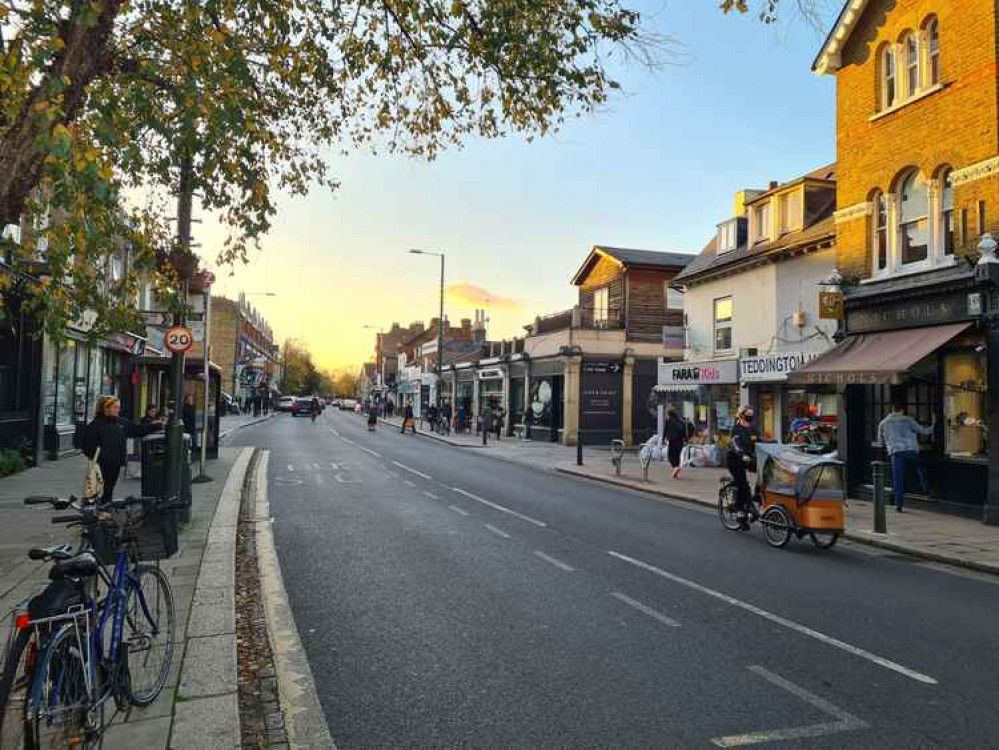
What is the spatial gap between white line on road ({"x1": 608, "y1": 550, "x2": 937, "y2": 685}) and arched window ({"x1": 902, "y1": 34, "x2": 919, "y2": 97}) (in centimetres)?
1227

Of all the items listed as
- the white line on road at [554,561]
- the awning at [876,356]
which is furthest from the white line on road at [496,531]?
the awning at [876,356]

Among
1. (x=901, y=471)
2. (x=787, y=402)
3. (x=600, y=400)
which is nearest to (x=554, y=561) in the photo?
(x=901, y=471)

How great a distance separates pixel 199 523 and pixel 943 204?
14.4 metres

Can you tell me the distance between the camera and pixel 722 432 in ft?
78.7

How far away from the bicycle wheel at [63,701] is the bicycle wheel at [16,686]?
0.16ft

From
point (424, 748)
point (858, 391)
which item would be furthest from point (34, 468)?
point (858, 391)

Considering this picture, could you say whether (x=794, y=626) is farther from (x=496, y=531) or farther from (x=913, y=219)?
(x=913, y=219)

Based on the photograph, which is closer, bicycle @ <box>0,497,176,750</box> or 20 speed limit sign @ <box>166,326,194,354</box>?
bicycle @ <box>0,497,176,750</box>

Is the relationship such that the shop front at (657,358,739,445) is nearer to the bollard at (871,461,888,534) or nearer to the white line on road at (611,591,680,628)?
the bollard at (871,461,888,534)

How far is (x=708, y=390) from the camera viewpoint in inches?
961

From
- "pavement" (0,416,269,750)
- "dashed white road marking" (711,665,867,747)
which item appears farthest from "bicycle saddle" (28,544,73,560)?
"dashed white road marking" (711,665,867,747)

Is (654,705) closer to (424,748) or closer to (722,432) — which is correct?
(424,748)

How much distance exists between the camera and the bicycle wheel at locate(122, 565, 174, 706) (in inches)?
167

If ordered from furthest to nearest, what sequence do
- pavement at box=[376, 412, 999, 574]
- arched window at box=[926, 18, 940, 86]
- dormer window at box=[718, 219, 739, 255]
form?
dormer window at box=[718, 219, 739, 255], arched window at box=[926, 18, 940, 86], pavement at box=[376, 412, 999, 574]
